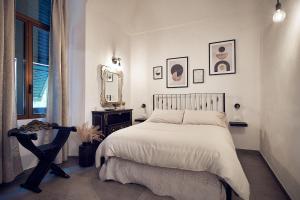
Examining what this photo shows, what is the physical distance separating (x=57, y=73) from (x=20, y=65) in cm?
50

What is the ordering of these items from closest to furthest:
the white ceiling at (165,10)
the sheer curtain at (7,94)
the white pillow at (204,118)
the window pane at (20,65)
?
the sheer curtain at (7,94)
the window pane at (20,65)
the white pillow at (204,118)
the white ceiling at (165,10)

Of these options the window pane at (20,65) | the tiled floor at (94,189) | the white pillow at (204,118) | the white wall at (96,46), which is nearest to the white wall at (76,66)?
the white wall at (96,46)

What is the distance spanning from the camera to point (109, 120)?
3.47 m

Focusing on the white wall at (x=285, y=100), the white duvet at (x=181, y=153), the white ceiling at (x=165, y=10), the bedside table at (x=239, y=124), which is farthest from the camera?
the white ceiling at (x=165, y=10)

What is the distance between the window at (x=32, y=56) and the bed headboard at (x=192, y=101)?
2.50 meters

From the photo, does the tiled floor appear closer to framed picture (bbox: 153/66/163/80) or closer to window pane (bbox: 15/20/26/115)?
window pane (bbox: 15/20/26/115)

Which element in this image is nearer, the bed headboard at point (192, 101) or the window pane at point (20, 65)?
the window pane at point (20, 65)

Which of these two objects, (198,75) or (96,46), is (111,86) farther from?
(198,75)

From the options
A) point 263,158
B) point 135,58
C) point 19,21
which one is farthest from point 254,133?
point 19,21

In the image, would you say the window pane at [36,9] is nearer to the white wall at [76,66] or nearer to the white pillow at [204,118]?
the white wall at [76,66]

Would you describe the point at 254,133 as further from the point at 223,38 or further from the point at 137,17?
the point at 137,17

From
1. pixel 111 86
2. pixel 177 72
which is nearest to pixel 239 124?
pixel 177 72

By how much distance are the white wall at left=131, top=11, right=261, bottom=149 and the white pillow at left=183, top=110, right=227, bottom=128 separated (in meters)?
0.69

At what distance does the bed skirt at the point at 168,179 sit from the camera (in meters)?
1.69
